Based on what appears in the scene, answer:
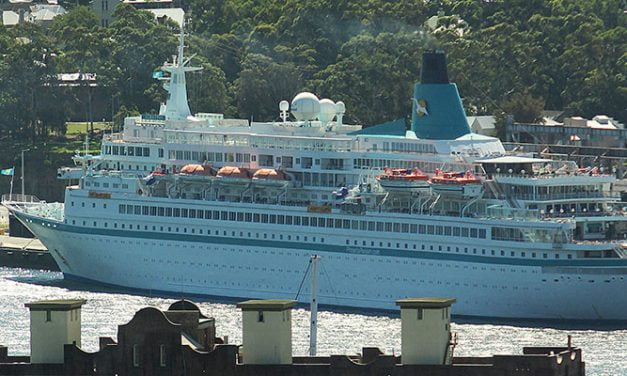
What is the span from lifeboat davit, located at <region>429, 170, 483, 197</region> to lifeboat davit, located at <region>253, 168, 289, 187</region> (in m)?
5.91

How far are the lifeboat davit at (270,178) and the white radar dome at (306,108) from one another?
2.94 meters

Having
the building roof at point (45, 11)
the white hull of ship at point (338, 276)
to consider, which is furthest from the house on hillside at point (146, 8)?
the white hull of ship at point (338, 276)

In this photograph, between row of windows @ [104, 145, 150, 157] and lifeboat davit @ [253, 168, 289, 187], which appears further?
row of windows @ [104, 145, 150, 157]

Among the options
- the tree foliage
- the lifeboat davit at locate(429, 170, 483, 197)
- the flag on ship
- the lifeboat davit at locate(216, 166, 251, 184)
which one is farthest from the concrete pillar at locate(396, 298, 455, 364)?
the tree foliage

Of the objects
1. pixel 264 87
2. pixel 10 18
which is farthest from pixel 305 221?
pixel 10 18

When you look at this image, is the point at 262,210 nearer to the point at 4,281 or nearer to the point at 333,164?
the point at 333,164

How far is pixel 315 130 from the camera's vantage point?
7975cm

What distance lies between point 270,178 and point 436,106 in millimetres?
6319

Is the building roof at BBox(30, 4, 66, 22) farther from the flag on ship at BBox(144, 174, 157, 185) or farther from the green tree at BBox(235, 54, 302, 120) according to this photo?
the flag on ship at BBox(144, 174, 157, 185)

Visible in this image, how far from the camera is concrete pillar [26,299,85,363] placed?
35125 millimetres

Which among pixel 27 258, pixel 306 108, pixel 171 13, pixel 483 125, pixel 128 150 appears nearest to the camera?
pixel 306 108

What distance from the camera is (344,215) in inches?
2955

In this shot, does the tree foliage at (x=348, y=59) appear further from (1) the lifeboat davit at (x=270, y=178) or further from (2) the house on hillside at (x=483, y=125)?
(1) the lifeboat davit at (x=270, y=178)

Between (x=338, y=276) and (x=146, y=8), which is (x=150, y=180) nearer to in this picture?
(x=338, y=276)
